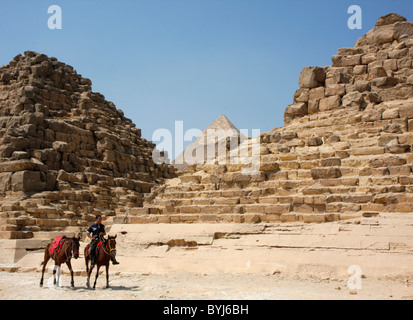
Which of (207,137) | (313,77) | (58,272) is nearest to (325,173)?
(313,77)

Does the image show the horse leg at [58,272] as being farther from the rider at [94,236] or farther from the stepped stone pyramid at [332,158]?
the stepped stone pyramid at [332,158]

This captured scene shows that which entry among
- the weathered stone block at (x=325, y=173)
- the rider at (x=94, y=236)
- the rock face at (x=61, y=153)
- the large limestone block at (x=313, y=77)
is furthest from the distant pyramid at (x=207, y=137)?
the rider at (x=94, y=236)

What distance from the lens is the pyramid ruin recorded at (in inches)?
387

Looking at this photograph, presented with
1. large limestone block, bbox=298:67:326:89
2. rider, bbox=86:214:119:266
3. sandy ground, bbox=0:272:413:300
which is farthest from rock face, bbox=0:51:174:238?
large limestone block, bbox=298:67:326:89

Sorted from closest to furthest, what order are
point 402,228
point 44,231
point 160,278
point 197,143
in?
point 402,228
point 160,278
point 44,231
point 197,143

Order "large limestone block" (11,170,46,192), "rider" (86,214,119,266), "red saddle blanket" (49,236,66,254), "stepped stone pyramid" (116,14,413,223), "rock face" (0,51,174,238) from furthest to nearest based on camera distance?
"large limestone block" (11,170,46,192) < "rock face" (0,51,174,238) < "stepped stone pyramid" (116,14,413,223) < "red saddle blanket" (49,236,66,254) < "rider" (86,214,119,266)

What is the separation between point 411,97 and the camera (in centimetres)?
1333

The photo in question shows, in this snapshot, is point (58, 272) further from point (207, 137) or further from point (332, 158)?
point (207, 137)

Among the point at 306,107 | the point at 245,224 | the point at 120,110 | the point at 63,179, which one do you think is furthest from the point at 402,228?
the point at 120,110

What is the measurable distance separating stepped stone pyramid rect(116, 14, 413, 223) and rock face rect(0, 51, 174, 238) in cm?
578

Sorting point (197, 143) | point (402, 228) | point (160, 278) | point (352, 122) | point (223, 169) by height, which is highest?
point (197, 143)

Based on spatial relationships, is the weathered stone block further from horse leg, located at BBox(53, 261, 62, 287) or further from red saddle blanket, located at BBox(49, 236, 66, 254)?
horse leg, located at BBox(53, 261, 62, 287)

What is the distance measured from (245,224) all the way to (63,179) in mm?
12909
